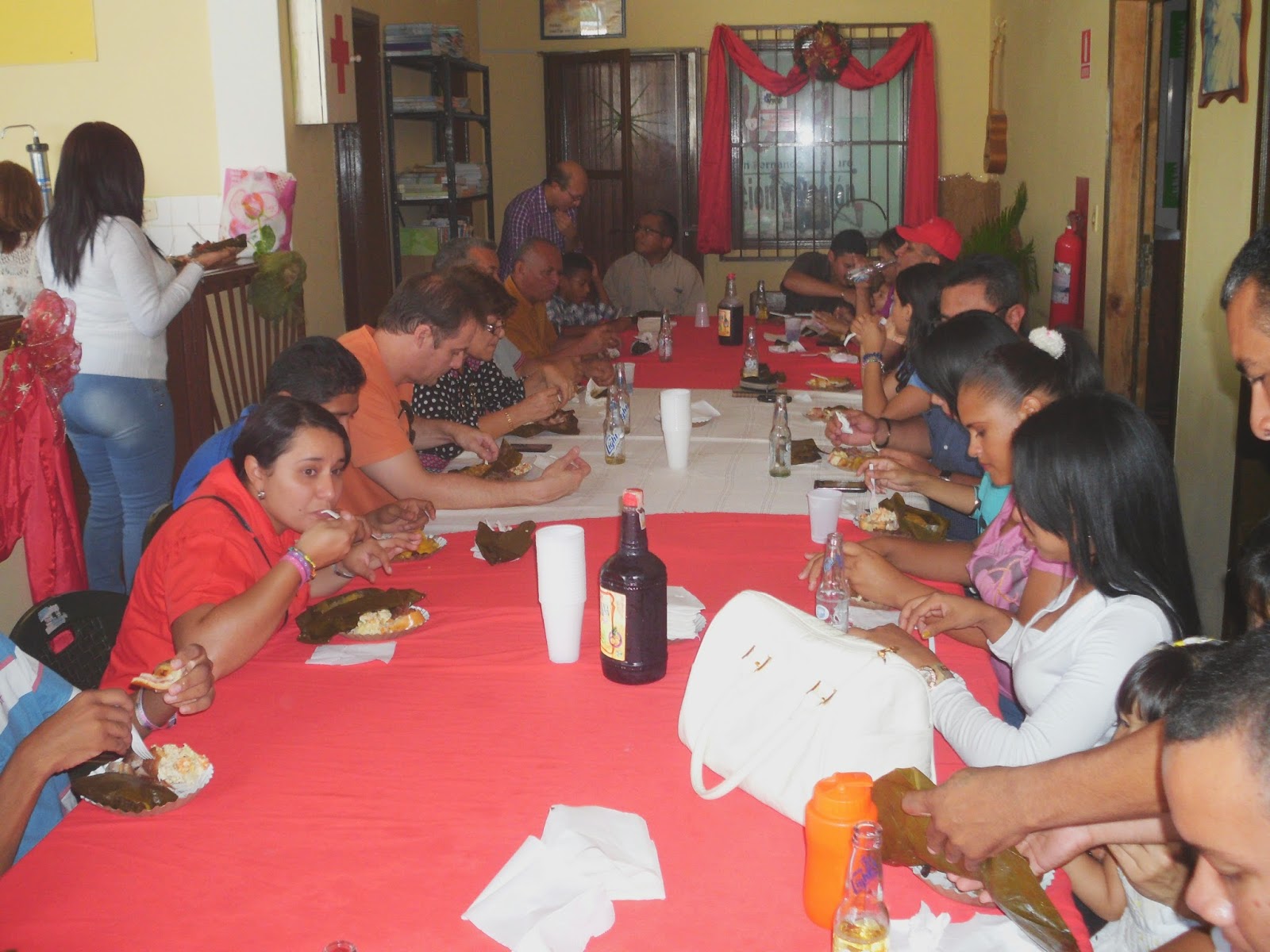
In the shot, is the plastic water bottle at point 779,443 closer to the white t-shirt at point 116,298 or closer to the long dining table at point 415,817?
the long dining table at point 415,817

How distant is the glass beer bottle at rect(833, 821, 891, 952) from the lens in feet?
3.57

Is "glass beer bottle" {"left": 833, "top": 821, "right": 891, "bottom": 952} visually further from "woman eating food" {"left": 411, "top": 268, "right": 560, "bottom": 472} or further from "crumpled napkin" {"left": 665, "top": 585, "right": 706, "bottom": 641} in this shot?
"woman eating food" {"left": 411, "top": 268, "right": 560, "bottom": 472}

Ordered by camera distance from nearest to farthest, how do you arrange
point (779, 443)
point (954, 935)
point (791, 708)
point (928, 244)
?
point (954, 935) < point (791, 708) < point (779, 443) < point (928, 244)

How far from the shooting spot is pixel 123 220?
3.75 metres

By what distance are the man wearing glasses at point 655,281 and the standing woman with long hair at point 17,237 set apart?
345cm

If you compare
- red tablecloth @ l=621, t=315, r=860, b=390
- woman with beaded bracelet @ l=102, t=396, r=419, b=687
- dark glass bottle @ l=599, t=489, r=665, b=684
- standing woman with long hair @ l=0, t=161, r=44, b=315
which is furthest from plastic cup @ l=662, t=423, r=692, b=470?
standing woman with long hair @ l=0, t=161, r=44, b=315

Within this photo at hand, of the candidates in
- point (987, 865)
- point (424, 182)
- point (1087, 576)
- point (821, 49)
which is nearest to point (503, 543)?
point (1087, 576)

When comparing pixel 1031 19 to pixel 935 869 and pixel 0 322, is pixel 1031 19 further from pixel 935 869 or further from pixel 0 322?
pixel 935 869

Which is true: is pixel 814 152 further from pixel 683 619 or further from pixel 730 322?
pixel 683 619

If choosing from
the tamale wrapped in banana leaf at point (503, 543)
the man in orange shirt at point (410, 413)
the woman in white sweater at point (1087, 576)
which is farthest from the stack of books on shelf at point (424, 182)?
the woman in white sweater at point (1087, 576)

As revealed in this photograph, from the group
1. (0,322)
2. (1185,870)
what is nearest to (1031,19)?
(0,322)

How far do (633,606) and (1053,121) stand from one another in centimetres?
522

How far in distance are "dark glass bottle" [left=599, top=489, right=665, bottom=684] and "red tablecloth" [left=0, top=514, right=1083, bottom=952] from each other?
0.12 ft

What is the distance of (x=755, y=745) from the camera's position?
4.70ft
